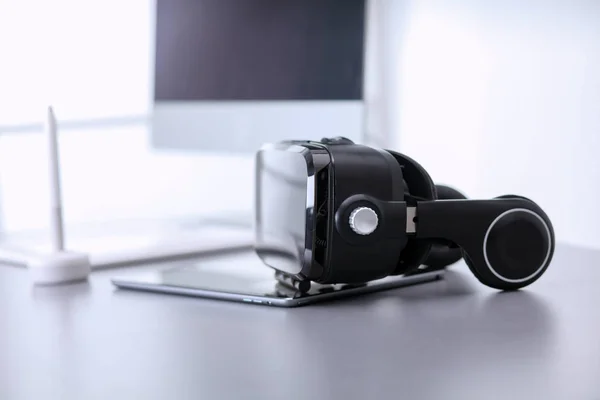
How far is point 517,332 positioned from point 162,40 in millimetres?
932

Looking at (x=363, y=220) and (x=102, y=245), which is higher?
(x=363, y=220)

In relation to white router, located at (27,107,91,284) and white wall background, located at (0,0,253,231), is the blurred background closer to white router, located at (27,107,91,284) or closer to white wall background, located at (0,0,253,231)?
white router, located at (27,107,91,284)

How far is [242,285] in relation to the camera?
658mm

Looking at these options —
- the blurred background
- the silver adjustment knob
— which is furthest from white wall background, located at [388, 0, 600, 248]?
the silver adjustment knob

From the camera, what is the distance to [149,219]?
1.27 m

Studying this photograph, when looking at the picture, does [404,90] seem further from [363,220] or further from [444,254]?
[363,220]

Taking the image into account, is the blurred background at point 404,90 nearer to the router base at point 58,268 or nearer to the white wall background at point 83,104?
the router base at point 58,268

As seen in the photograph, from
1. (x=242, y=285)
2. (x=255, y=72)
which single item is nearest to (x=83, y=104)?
(x=255, y=72)

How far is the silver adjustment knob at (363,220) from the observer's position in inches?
22.3

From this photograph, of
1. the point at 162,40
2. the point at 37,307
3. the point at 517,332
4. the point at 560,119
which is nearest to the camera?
the point at 517,332

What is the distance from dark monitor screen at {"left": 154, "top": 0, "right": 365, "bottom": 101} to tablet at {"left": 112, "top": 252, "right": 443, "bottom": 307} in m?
0.35

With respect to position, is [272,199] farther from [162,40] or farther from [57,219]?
[162,40]

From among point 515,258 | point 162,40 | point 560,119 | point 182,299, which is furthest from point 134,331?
point 162,40

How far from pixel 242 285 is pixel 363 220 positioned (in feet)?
0.50
